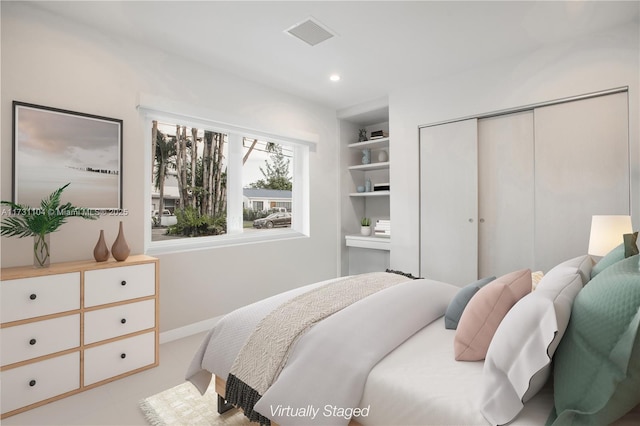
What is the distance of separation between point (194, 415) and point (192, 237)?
1.80m

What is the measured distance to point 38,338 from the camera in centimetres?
195

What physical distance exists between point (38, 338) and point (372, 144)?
154 inches

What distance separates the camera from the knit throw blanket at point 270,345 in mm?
1382

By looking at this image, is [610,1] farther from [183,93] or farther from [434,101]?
[183,93]

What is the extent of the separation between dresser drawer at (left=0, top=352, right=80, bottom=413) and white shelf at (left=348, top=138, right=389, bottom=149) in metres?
3.71

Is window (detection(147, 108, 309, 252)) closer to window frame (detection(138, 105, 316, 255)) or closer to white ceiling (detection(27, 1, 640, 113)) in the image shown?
window frame (detection(138, 105, 316, 255))

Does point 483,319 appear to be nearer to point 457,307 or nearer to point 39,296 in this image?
point 457,307

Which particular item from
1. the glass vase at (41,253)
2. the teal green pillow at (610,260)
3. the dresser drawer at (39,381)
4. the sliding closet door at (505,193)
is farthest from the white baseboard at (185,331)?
the teal green pillow at (610,260)

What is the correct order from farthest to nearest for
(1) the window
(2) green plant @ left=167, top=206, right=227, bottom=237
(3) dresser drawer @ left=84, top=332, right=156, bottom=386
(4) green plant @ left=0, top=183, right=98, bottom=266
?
1. (2) green plant @ left=167, top=206, right=227, bottom=237
2. (1) the window
3. (3) dresser drawer @ left=84, top=332, right=156, bottom=386
4. (4) green plant @ left=0, top=183, right=98, bottom=266

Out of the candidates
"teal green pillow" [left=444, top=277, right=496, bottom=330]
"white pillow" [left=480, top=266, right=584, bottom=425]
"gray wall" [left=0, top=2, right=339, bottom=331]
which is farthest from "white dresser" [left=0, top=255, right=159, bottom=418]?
"white pillow" [left=480, top=266, right=584, bottom=425]

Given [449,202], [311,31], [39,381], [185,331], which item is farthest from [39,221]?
[449,202]

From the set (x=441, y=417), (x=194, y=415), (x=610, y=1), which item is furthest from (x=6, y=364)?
(x=610, y=1)

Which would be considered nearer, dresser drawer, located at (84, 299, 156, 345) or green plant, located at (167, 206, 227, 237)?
dresser drawer, located at (84, 299, 156, 345)

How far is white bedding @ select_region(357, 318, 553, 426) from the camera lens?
1.04 meters
